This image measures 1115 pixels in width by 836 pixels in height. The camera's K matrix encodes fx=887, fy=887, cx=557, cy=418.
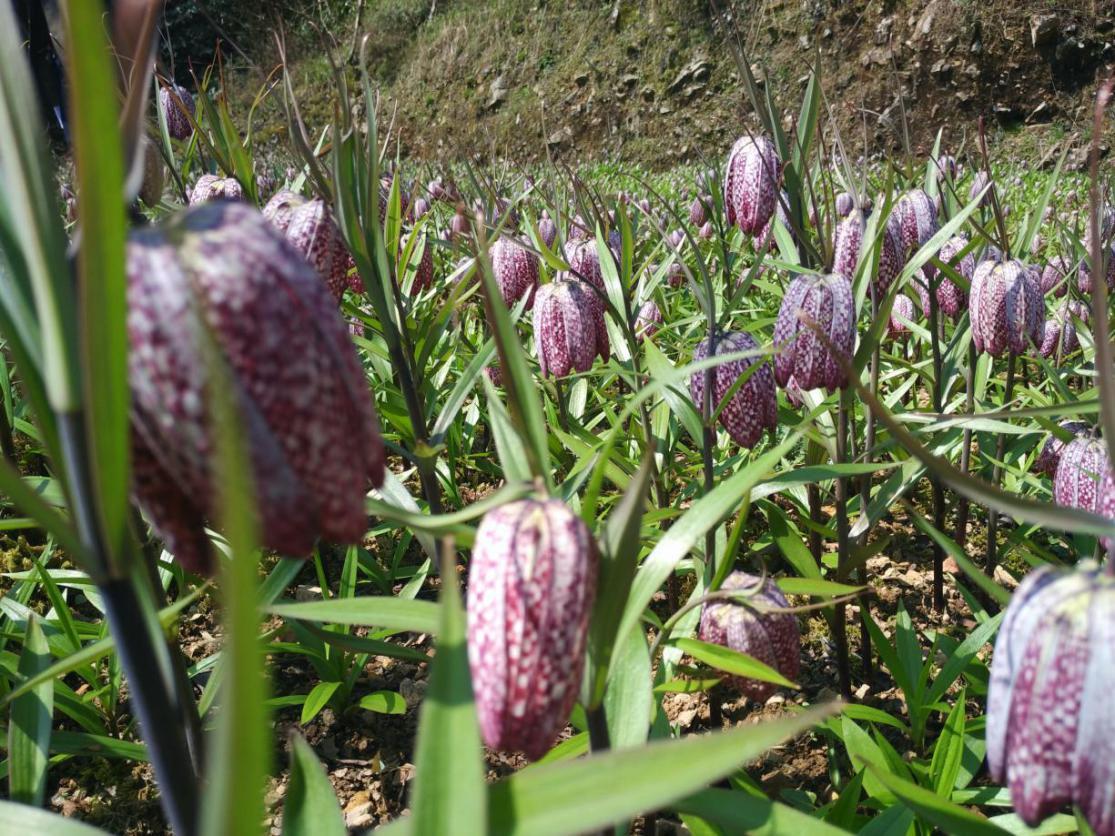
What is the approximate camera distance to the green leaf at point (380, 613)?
0.79 m

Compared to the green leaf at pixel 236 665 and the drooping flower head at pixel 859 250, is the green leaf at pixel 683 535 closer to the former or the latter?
the green leaf at pixel 236 665

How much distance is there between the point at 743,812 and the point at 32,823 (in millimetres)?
578

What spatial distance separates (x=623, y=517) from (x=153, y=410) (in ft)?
1.20

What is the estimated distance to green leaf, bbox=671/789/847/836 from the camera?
747 mm

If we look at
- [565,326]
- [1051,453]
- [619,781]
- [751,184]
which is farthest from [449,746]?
[751,184]

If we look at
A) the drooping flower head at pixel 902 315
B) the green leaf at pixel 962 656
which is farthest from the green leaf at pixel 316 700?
the drooping flower head at pixel 902 315

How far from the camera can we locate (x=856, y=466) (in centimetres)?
126

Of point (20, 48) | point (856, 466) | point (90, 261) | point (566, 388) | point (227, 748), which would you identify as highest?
point (20, 48)

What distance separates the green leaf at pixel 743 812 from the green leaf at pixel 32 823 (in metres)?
0.50

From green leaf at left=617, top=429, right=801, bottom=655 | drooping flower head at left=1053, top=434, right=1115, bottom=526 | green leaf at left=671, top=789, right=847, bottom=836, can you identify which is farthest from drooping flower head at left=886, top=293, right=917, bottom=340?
green leaf at left=671, top=789, right=847, bottom=836

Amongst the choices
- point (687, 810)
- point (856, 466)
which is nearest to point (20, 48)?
point (687, 810)

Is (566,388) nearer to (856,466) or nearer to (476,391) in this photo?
(476,391)

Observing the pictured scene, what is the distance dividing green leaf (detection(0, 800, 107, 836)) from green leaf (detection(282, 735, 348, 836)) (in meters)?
0.18

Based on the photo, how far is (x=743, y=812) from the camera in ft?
2.47
